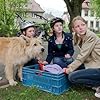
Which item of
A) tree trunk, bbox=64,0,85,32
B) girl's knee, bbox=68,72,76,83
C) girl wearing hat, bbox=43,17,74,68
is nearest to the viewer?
girl's knee, bbox=68,72,76,83

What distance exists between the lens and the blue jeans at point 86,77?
5016 millimetres

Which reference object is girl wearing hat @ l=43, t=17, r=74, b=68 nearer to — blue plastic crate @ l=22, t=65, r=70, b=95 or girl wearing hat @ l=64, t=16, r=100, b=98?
blue plastic crate @ l=22, t=65, r=70, b=95

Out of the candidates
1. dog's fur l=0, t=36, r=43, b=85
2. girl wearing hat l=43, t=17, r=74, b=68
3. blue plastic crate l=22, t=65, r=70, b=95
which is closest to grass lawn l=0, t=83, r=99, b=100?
blue plastic crate l=22, t=65, r=70, b=95

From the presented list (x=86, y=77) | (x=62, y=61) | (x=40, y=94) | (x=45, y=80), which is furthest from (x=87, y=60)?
(x=40, y=94)

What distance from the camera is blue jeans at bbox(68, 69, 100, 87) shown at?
16.5ft

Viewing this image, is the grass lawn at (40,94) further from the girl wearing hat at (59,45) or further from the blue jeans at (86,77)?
the girl wearing hat at (59,45)

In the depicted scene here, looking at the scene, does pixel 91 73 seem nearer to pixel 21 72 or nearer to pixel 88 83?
pixel 88 83

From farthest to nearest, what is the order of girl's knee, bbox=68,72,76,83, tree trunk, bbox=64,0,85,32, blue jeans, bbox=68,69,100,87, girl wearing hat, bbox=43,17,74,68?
tree trunk, bbox=64,0,85,32, girl wearing hat, bbox=43,17,74,68, girl's knee, bbox=68,72,76,83, blue jeans, bbox=68,69,100,87

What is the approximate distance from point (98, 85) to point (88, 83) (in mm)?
208

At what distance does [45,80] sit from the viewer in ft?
17.6

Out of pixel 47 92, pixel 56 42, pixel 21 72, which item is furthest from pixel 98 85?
pixel 21 72

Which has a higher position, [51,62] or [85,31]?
[85,31]

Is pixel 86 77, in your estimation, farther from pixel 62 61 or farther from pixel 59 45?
pixel 59 45

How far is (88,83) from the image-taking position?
16.9ft
